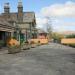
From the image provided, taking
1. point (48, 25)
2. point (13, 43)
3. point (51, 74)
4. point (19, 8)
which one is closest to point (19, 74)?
point (51, 74)

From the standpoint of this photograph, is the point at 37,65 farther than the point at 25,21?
No

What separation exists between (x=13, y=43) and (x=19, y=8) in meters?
39.9

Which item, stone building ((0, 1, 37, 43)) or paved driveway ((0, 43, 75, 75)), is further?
stone building ((0, 1, 37, 43))

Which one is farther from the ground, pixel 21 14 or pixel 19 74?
pixel 21 14

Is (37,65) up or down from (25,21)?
down

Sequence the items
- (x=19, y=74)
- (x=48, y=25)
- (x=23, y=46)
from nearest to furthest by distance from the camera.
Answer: (x=19, y=74) < (x=23, y=46) < (x=48, y=25)

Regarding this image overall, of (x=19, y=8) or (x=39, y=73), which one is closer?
(x=39, y=73)

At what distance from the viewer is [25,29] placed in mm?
70688

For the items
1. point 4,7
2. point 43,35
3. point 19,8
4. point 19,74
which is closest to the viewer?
point 19,74

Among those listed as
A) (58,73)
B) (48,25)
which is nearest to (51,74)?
(58,73)

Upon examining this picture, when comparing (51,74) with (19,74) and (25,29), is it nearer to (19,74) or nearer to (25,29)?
(19,74)

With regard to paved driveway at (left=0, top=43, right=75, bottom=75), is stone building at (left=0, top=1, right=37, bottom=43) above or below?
above

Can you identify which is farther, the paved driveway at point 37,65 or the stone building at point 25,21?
the stone building at point 25,21

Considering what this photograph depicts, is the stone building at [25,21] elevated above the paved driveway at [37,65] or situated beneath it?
elevated above
